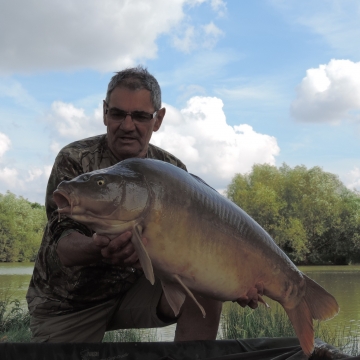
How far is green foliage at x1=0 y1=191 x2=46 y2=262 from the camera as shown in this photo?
30438 mm

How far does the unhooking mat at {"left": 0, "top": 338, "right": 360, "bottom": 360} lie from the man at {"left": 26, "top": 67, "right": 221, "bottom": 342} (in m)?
0.23

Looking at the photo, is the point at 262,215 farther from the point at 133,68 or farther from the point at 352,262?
the point at 133,68

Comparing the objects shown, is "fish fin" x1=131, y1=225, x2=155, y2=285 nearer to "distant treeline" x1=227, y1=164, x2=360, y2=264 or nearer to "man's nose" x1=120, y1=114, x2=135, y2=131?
"man's nose" x1=120, y1=114, x2=135, y2=131

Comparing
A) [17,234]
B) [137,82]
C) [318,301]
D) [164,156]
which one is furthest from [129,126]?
[17,234]

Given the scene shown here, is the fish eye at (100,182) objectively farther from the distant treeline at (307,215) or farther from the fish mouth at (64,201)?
the distant treeline at (307,215)

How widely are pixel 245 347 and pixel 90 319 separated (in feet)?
2.50

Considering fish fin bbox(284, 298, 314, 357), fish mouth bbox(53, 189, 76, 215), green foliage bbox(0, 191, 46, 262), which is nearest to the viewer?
fish mouth bbox(53, 189, 76, 215)

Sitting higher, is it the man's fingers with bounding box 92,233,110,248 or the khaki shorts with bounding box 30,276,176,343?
the man's fingers with bounding box 92,233,110,248

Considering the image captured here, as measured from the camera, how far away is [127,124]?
222 cm

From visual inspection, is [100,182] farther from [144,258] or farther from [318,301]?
[318,301]

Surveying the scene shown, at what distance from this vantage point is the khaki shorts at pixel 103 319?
7.65 feet

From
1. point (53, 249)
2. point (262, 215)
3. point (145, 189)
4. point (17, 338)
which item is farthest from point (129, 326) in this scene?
point (262, 215)

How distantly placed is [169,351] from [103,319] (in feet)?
1.61

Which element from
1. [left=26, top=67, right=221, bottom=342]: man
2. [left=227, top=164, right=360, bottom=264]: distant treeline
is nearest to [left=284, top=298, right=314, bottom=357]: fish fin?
[left=26, top=67, right=221, bottom=342]: man
